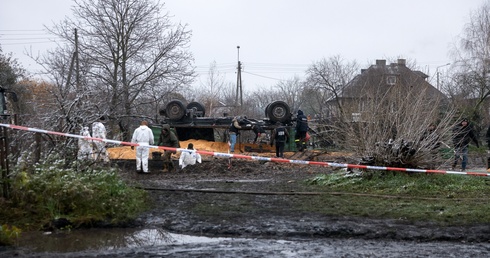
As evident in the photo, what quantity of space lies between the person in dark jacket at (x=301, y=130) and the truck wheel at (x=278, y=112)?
0.56 meters

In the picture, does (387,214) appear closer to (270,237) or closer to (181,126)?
(270,237)

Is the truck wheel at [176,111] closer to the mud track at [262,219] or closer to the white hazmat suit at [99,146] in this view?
the white hazmat suit at [99,146]

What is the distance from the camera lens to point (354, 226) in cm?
Result: 785

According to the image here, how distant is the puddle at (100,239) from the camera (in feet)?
22.9

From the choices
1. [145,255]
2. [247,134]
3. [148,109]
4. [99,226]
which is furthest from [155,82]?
[145,255]

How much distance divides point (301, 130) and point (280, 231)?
16399 mm

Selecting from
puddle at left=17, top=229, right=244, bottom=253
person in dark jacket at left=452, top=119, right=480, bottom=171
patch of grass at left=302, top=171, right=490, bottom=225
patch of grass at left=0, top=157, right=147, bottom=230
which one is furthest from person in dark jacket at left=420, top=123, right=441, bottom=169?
patch of grass at left=0, top=157, right=147, bottom=230

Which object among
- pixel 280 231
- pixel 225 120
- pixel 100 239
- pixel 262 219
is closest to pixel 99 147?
pixel 100 239

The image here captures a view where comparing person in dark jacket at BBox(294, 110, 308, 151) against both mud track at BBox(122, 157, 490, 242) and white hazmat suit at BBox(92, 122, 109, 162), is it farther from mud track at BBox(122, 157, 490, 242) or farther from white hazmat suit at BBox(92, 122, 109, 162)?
mud track at BBox(122, 157, 490, 242)

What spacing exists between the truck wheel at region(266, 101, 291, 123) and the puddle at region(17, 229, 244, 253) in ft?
53.3

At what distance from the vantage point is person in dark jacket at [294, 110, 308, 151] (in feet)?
78.3

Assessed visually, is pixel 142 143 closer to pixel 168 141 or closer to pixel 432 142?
pixel 168 141

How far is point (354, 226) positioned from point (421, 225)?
0.98 meters

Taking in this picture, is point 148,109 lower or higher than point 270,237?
higher
